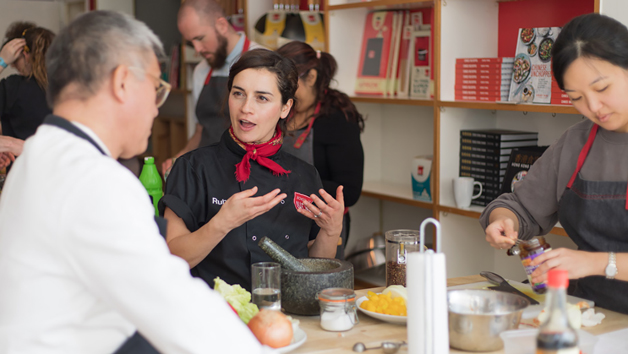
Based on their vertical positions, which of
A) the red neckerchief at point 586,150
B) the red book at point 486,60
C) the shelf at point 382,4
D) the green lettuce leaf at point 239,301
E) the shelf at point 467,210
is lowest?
the shelf at point 467,210

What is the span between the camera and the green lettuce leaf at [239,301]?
1.47m

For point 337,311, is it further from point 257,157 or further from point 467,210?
point 467,210

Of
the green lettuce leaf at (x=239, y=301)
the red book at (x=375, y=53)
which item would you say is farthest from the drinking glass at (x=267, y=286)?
the red book at (x=375, y=53)

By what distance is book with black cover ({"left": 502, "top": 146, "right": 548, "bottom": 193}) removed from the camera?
2.78m

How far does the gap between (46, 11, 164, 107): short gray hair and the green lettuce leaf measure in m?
0.60

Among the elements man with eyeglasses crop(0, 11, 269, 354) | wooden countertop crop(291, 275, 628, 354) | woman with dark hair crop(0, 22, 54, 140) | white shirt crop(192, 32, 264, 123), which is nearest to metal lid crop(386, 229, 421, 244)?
wooden countertop crop(291, 275, 628, 354)

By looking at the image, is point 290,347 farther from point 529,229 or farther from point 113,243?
point 529,229

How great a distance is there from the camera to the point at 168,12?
5.71m

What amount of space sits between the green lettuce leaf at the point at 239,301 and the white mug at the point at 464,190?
175cm

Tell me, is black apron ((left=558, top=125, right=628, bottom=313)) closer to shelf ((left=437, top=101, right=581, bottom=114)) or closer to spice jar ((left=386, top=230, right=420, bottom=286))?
spice jar ((left=386, top=230, right=420, bottom=286))

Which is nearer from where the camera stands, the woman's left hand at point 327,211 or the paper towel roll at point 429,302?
the paper towel roll at point 429,302

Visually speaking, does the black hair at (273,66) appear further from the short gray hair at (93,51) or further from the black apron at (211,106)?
the black apron at (211,106)

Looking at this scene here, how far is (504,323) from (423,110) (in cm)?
252

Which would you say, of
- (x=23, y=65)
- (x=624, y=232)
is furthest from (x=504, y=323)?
(x=23, y=65)
